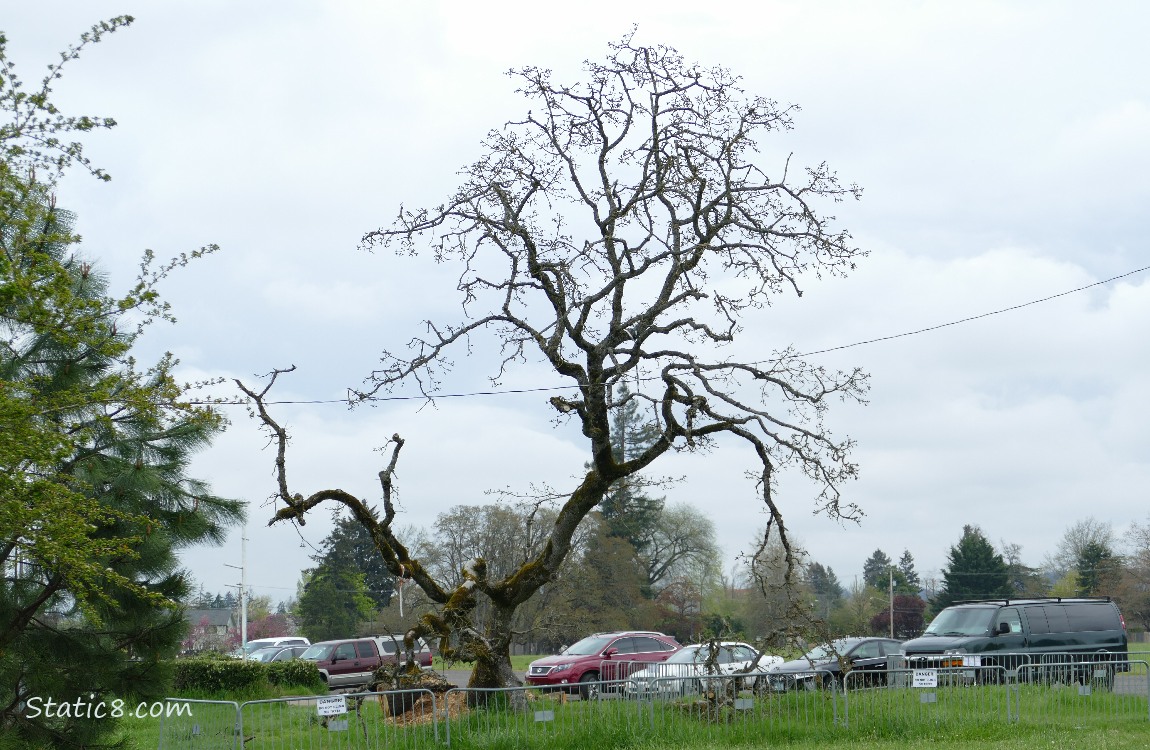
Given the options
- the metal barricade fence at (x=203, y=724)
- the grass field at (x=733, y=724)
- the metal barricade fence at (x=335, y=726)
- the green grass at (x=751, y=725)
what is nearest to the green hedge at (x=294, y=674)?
the grass field at (x=733, y=724)

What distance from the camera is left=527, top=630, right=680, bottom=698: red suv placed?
82.9 feet

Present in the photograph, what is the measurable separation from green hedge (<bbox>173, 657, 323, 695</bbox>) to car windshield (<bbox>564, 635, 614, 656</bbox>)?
23.9 ft

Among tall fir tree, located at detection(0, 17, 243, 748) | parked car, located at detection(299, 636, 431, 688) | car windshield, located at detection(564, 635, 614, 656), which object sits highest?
tall fir tree, located at detection(0, 17, 243, 748)

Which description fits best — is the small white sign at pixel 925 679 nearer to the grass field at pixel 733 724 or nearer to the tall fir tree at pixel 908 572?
the grass field at pixel 733 724

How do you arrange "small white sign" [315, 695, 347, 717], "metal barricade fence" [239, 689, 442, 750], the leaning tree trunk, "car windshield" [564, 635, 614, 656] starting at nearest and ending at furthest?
"small white sign" [315, 695, 347, 717] < "metal barricade fence" [239, 689, 442, 750] < the leaning tree trunk < "car windshield" [564, 635, 614, 656]

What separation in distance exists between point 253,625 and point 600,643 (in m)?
74.5

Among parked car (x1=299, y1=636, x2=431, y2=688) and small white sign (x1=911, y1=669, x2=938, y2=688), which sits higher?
small white sign (x1=911, y1=669, x2=938, y2=688)

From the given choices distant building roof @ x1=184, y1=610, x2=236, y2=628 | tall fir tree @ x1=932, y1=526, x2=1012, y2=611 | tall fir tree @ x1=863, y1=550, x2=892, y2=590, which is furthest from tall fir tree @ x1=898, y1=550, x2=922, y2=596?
distant building roof @ x1=184, y1=610, x2=236, y2=628

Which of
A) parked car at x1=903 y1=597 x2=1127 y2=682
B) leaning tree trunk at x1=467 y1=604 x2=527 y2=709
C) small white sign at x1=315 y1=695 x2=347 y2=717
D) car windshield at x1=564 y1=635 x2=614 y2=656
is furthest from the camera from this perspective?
car windshield at x1=564 y1=635 x2=614 y2=656

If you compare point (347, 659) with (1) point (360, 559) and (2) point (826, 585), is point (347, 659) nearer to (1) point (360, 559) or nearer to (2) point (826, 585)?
(1) point (360, 559)

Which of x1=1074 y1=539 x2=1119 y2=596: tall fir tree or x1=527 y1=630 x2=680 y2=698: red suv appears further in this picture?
x1=1074 y1=539 x2=1119 y2=596: tall fir tree

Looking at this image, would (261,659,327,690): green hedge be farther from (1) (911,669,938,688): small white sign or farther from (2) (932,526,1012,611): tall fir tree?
(2) (932,526,1012,611): tall fir tree

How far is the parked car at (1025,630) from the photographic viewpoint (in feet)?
71.5

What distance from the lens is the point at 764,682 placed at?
15.6 m
